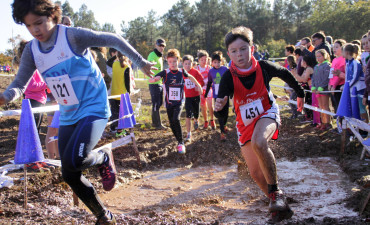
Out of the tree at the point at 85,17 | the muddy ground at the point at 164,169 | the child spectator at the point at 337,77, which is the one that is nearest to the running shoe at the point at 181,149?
the muddy ground at the point at 164,169

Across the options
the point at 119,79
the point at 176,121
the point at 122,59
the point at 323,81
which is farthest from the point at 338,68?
the point at 119,79

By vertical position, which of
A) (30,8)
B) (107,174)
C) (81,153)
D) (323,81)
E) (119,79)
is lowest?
(107,174)

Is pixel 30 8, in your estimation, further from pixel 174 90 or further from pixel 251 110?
pixel 174 90

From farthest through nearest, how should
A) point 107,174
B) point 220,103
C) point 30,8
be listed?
point 220,103 < point 107,174 < point 30,8

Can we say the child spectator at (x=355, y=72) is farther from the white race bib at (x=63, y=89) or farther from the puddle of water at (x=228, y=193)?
the white race bib at (x=63, y=89)

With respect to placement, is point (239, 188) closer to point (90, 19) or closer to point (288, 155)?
point (288, 155)

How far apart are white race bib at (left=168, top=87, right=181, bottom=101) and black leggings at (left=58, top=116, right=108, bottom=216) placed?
12.6 feet

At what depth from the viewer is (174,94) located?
671 centimetres

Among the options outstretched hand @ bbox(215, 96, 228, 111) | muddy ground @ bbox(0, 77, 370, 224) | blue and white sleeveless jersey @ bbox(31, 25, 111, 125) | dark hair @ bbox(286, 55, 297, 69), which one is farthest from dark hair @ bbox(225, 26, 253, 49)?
dark hair @ bbox(286, 55, 297, 69)

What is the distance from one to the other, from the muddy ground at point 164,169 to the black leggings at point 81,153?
27.6 inches

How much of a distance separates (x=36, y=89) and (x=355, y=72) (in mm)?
6133

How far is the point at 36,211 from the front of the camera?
3625mm

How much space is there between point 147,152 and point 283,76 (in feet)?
12.0

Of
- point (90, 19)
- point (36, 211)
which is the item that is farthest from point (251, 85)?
point (90, 19)
